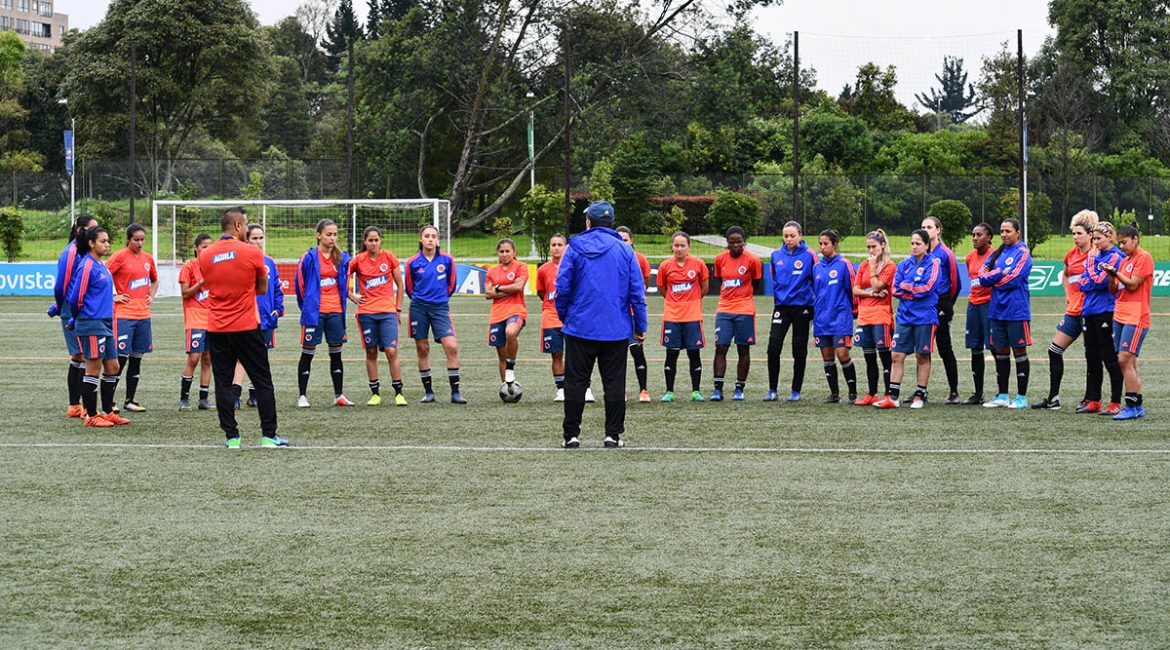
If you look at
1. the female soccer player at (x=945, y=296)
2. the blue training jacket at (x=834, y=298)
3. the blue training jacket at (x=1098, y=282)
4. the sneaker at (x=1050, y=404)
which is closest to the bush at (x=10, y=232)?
the blue training jacket at (x=834, y=298)

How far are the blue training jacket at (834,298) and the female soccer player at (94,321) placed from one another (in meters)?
6.59

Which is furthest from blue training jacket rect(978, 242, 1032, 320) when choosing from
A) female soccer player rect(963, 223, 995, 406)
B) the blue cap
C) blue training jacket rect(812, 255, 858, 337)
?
the blue cap

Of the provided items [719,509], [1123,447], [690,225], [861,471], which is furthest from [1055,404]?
[690,225]

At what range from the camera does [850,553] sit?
6.39 meters

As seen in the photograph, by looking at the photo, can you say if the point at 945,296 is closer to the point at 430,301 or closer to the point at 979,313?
the point at 979,313

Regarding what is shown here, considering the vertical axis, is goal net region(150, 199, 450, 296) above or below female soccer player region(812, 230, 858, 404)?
above

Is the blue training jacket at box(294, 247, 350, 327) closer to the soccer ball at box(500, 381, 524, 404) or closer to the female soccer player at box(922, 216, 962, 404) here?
the soccer ball at box(500, 381, 524, 404)

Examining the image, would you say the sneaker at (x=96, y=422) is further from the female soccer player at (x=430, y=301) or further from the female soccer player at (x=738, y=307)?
the female soccer player at (x=738, y=307)

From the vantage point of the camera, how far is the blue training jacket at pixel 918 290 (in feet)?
40.4

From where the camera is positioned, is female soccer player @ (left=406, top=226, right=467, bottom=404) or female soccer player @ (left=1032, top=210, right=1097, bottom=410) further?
female soccer player @ (left=406, top=226, right=467, bottom=404)

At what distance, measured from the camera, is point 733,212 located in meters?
38.4

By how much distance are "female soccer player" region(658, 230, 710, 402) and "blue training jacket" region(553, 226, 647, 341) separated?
11.2 feet

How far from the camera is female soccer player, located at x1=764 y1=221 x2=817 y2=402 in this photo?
13.0m

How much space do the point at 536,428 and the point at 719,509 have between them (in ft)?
12.2
